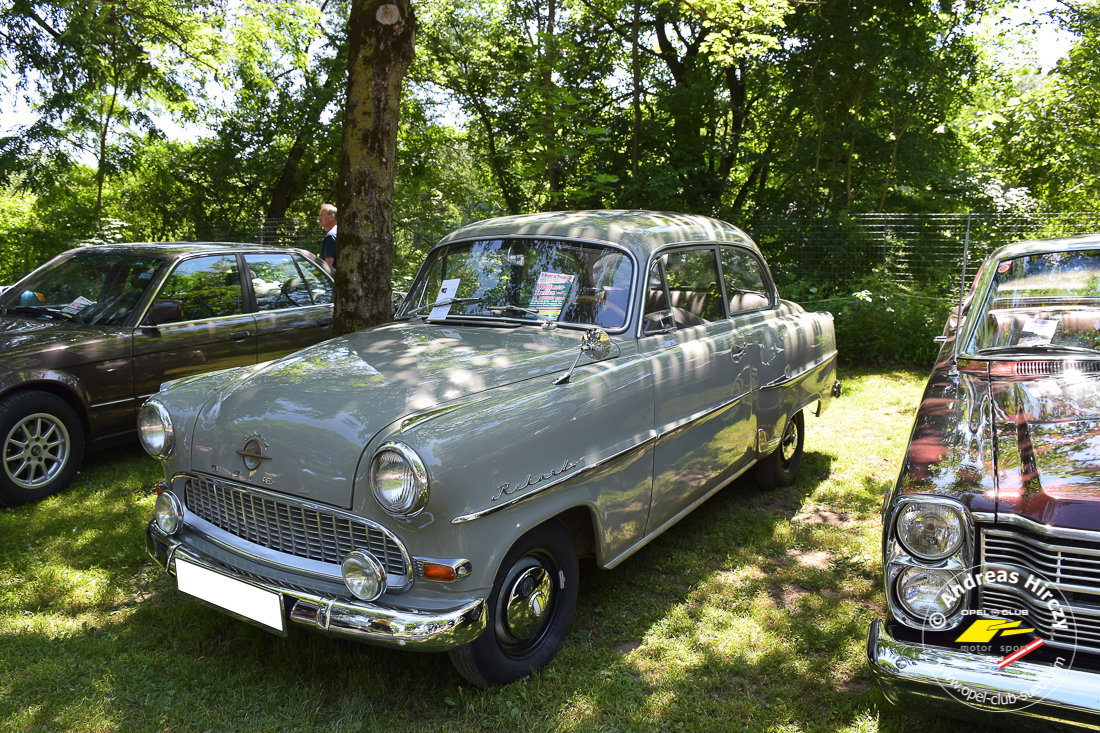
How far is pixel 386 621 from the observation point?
2398 mm

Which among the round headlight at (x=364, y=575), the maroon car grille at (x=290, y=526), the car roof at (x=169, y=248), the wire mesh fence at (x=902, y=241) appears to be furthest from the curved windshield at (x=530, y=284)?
the wire mesh fence at (x=902, y=241)

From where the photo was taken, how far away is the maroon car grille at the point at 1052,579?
6.72 feet

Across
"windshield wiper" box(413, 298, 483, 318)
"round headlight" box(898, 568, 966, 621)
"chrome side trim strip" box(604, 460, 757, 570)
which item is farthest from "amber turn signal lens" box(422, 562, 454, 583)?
"windshield wiper" box(413, 298, 483, 318)

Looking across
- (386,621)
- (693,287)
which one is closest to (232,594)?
(386,621)

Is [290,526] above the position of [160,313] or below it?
below

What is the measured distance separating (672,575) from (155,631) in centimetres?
255

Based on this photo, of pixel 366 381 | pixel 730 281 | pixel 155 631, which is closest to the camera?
pixel 366 381

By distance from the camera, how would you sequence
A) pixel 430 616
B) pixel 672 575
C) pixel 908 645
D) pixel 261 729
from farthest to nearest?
pixel 672 575 < pixel 261 729 < pixel 430 616 < pixel 908 645

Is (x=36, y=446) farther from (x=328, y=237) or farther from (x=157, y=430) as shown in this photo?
(x=328, y=237)

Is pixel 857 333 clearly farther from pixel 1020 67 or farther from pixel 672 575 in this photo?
pixel 1020 67

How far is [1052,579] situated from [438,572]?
187 cm

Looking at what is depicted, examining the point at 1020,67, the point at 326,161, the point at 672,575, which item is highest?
the point at 1020,67

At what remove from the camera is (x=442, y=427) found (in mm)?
2559

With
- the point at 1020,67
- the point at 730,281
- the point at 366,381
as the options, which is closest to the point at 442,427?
the point at 366,381
